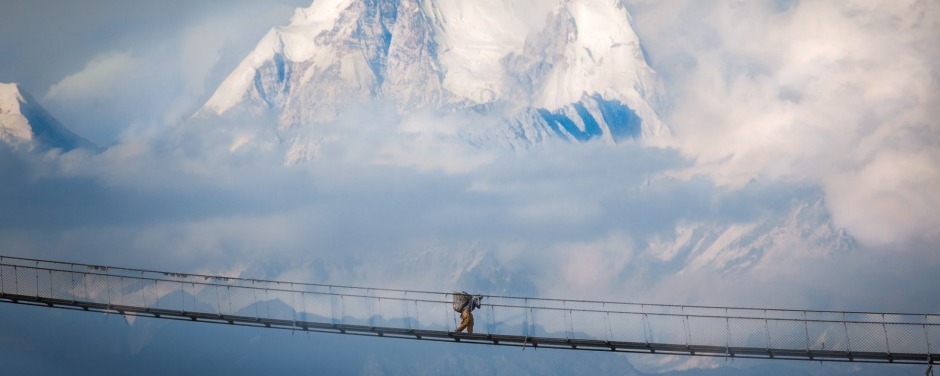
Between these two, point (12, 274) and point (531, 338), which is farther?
point (12, 274)

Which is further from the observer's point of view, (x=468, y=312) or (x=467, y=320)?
(x=467, y=320)

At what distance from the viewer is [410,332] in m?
128

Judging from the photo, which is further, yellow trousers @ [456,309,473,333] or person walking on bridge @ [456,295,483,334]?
yellow trousers @ [456,309,473,333]

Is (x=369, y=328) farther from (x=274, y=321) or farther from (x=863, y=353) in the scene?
(x=863, y=353)

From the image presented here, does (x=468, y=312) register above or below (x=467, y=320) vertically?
above

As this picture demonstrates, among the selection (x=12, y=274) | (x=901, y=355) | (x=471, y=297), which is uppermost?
(x=12, y=274)

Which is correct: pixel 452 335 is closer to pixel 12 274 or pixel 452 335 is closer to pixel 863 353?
pixel 863 353

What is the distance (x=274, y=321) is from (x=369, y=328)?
914cm

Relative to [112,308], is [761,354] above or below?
below

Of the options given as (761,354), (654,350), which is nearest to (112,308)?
(654,350)

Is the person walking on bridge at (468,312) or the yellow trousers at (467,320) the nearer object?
the person walking on bridge at (468,312)

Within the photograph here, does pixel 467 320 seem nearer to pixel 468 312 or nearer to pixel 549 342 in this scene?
pixel 468 312

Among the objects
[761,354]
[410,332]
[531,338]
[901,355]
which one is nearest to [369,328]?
[410,332]

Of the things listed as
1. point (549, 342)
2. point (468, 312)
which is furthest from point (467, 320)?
point (549, 342)
